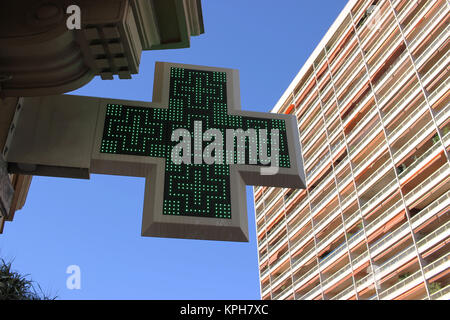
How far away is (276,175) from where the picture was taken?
22.3ft

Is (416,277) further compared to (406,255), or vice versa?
(406,255)

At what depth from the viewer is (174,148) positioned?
6691 mm

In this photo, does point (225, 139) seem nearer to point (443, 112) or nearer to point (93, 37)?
point (93, 37)

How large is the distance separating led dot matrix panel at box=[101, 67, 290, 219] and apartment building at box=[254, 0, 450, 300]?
21.8 metres

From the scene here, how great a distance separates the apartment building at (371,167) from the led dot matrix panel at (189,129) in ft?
71.6

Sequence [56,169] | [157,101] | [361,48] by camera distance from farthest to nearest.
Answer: [361,48] → [157,101] → [56,169]

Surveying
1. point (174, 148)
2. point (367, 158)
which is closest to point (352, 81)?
point (367, 158)

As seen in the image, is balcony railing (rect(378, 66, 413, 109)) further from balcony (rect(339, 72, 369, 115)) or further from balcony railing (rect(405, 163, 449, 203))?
balcony railing (rect(405, 163, 449, 203))

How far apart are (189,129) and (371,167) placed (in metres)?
30.8

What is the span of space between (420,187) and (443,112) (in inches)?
190

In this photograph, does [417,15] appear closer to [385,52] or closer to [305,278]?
[385,52]

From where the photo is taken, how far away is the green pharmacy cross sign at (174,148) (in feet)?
20.0
